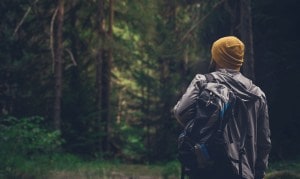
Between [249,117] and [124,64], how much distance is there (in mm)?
22397

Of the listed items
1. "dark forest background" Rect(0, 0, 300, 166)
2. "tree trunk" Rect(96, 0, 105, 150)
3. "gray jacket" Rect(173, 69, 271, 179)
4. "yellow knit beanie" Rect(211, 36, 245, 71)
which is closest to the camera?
"gray jacket" Rect(173, 69, 271, 179)

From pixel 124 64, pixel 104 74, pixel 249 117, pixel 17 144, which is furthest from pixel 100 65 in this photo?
pixel 249 117

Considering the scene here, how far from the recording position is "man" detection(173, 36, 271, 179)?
4.07 m

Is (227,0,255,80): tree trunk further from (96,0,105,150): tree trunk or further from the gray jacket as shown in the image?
the gray jacket

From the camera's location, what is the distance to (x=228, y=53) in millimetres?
4293

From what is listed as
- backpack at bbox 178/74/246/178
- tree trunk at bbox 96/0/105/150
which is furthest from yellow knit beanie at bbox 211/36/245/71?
tree trunk at bbox 96/0/105/150

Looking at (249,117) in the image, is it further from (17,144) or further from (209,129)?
(17,144)

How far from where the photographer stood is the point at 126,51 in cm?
2483

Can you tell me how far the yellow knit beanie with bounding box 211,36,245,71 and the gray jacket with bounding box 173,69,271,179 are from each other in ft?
0.18

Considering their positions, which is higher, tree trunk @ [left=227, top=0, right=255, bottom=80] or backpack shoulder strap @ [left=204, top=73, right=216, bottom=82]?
tree trunk @ [left=227, top=0, right=255, bottom=80]

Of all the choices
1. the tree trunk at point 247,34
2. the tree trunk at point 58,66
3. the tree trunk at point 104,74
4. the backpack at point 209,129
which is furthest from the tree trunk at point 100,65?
the backpack at point 209,129

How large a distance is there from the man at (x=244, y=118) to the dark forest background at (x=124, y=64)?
35.2 ft

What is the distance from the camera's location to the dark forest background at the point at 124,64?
18.1 meters

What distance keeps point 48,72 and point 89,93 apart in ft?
6.03
